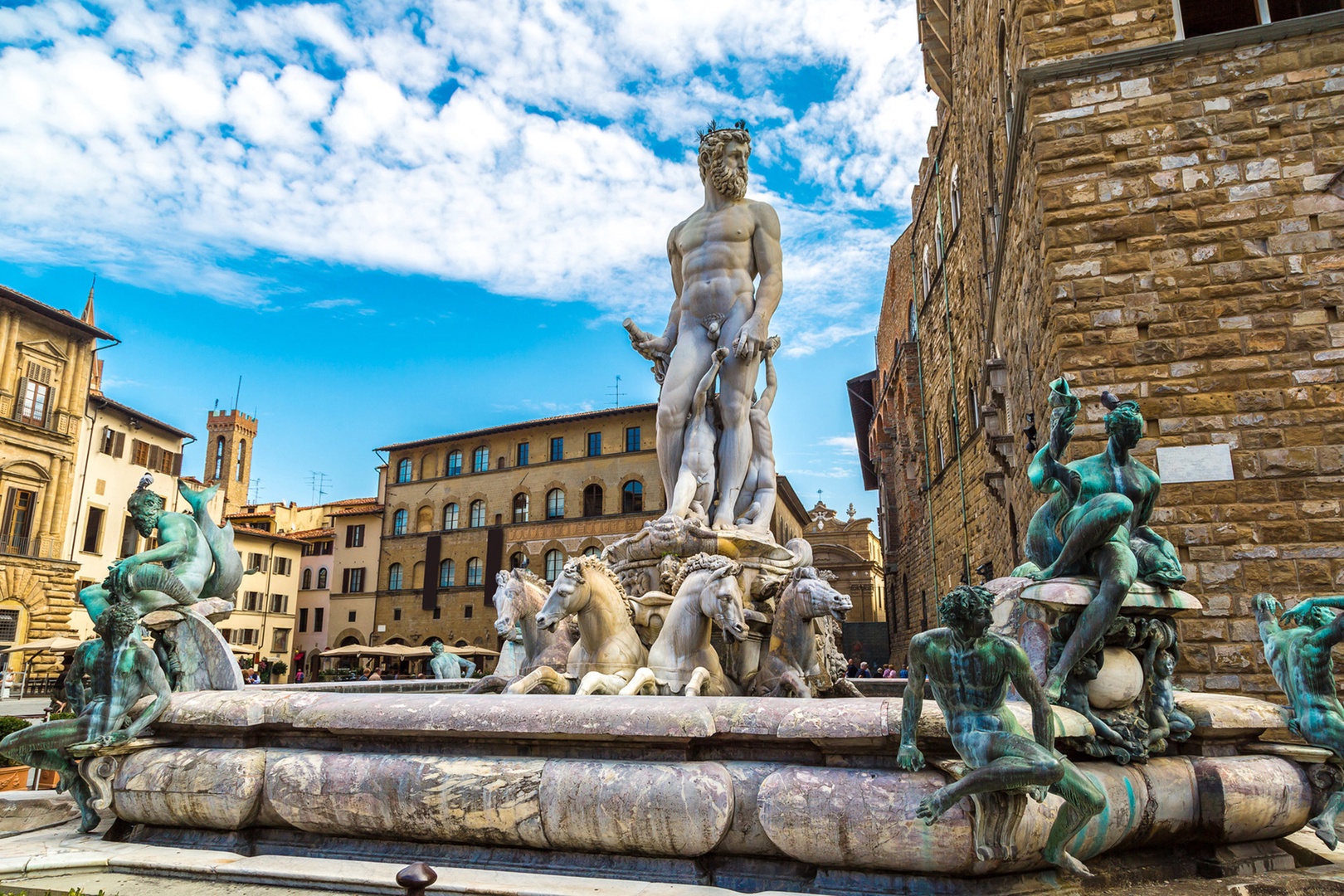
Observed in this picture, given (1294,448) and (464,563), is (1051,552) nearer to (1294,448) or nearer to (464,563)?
(1294,448)

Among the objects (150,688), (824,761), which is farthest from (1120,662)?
(150,688)

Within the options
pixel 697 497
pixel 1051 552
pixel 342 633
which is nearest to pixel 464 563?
pixel 342 633

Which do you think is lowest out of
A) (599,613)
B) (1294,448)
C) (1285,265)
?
(599,613)

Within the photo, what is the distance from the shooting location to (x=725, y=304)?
25.0 feet

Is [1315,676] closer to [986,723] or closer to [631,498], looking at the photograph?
[986,723]

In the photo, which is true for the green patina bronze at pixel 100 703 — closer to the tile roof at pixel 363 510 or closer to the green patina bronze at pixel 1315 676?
the green patina bronze at pixel 1315 676

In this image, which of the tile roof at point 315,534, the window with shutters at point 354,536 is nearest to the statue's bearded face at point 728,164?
the window with shutters at point 354,536

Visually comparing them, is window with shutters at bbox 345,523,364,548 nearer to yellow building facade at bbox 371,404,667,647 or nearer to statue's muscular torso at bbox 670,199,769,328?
yellow building facade at bbox 371,404,667,647

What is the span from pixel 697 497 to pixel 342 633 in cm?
4807

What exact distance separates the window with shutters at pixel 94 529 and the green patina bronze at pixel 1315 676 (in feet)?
131

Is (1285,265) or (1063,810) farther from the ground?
(1285,265)

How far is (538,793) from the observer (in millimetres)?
3414

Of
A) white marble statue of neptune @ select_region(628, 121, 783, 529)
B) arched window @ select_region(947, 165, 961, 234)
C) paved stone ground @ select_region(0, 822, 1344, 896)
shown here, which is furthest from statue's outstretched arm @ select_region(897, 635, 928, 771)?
arched window @ select_region(947, 165, 961, 234)

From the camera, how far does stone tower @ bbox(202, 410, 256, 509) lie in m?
75.6
